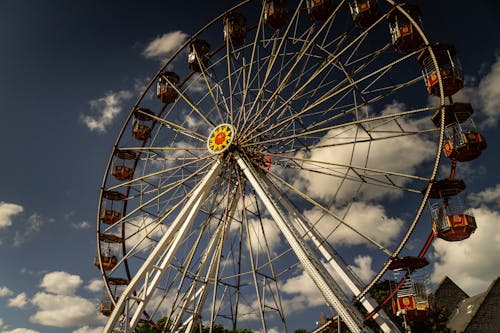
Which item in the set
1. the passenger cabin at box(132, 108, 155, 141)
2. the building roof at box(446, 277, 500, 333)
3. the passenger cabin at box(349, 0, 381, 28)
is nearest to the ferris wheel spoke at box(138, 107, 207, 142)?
the passenger cabin at box(132, 108, 155, 141)

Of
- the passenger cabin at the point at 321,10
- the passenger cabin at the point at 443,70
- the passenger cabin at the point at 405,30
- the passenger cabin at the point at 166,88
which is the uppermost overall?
the passenger cabin at the point at 166,88

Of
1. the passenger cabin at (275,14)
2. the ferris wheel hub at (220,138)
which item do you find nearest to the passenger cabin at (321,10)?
the passenger cabin at (275,14)

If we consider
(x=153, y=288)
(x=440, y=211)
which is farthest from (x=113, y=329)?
(x=440, y=211)

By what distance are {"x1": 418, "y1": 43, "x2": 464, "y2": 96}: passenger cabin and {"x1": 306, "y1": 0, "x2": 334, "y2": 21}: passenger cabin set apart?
174 inches

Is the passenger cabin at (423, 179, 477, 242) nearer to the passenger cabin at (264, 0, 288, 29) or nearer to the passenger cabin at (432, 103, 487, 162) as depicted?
the passenger cabin at (432, 103, 487, 162)

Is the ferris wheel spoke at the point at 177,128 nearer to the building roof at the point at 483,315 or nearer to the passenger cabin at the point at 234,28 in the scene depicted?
the passenger cabin at the point at 234,28

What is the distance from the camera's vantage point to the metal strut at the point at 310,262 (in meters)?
10.8

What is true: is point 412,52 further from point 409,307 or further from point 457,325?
point 457,325

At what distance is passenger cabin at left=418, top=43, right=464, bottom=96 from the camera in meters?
13.5

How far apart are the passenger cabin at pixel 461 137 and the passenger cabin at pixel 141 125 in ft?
39.8

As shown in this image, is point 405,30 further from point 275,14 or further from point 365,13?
point 275,14

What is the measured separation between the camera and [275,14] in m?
17.4

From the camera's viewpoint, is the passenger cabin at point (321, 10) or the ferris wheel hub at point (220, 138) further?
the passenger cabin at point (321, 10)

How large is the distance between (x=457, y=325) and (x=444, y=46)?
69.8 feet
